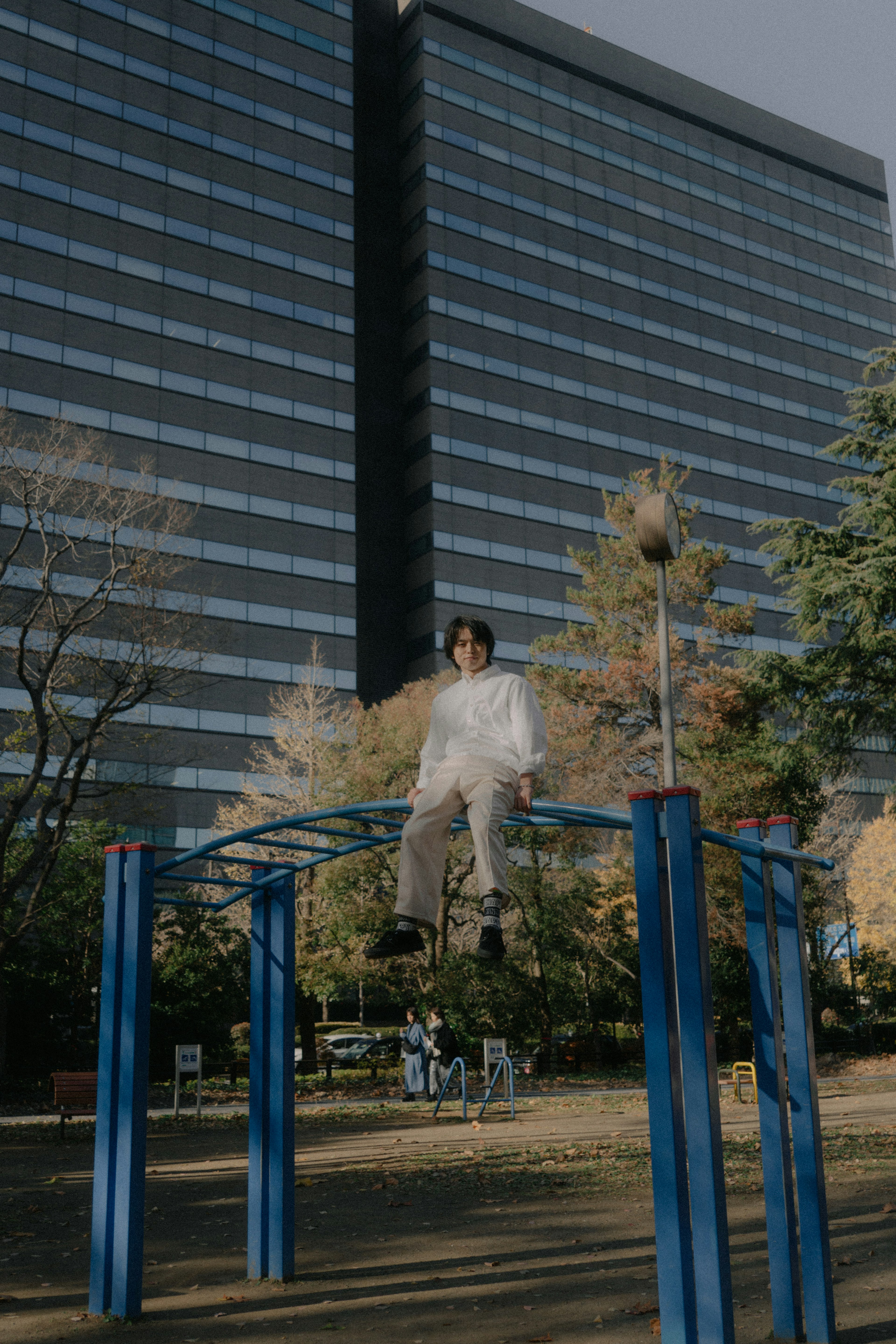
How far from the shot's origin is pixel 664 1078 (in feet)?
16.2

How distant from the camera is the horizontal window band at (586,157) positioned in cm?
6147

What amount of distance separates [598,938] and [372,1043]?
25.0 ft

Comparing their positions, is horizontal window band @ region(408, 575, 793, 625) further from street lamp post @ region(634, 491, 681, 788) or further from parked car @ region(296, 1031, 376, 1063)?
street lamp post @ region(634, 491, 681, 788)

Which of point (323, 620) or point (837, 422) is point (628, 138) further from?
point (323, 620)

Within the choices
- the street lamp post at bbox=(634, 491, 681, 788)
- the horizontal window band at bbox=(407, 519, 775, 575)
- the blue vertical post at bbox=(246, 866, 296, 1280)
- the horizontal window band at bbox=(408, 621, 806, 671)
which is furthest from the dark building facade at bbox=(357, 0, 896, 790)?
the blue vertical post at bbox=(246, 866, 296, 1280)

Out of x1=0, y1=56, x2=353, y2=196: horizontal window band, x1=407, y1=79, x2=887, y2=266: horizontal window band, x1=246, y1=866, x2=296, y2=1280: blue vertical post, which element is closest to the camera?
x1=246, y1=866, x2=296, y2=1280: blue vertical post

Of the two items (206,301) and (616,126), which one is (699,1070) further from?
(616,126)

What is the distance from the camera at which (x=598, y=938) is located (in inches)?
1177

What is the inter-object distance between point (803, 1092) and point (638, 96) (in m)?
74.8

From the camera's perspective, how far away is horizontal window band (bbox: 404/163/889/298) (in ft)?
199

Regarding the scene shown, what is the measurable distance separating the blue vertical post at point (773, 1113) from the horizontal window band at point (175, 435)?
1654 inches

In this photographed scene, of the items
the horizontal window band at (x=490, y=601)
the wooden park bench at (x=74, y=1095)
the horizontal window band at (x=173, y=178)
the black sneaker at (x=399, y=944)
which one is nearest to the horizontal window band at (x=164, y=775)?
the horizontal window band at (x=490, y=601)

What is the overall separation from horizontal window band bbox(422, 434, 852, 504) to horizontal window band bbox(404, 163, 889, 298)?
13.3 meters

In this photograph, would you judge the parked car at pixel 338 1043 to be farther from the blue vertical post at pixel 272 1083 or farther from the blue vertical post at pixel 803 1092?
the blue vertical post at pixel 803 1092
